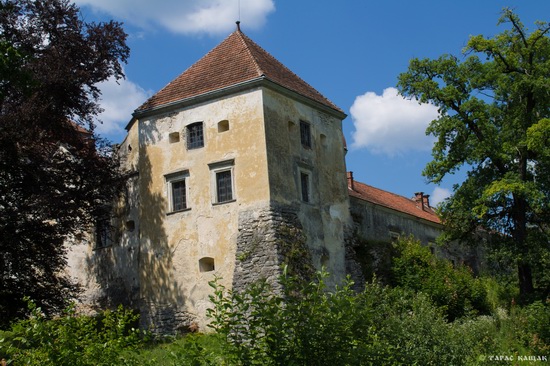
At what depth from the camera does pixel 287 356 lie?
10180 mm

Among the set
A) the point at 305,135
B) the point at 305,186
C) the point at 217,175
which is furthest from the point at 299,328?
the point at 305,135

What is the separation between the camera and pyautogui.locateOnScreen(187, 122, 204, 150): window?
26.2m

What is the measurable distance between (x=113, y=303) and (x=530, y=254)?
52.4ft

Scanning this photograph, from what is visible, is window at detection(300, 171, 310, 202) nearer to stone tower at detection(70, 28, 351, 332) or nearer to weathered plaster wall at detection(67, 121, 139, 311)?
stone tower at detection(70, 28, 351, 332)

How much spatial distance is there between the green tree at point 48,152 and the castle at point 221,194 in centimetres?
192

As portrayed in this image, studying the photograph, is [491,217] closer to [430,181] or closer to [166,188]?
[430,181]

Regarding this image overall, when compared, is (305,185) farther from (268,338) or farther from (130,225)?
(268,338)

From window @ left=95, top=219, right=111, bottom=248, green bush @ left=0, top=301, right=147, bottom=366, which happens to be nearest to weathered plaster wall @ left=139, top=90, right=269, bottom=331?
window @ left=95, top=219, right=111, bottom=248

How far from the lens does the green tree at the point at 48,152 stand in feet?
76.0

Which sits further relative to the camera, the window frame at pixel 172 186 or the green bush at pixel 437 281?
the green bush at pixel 437 281

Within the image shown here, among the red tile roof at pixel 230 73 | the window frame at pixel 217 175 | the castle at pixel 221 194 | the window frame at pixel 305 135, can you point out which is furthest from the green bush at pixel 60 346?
the window frame at pixel 305 135

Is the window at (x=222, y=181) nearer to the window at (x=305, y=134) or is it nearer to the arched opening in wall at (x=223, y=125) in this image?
the arched opening in wall at (x=223, y=125)

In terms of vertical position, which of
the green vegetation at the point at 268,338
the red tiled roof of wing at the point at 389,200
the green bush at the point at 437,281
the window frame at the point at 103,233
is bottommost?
the green vegetation at the point at 268,338

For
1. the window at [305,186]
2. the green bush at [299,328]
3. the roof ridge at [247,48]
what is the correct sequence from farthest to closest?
the window at [305,186] < the roof ridge at [247,48] < the green bush at [299,328]
